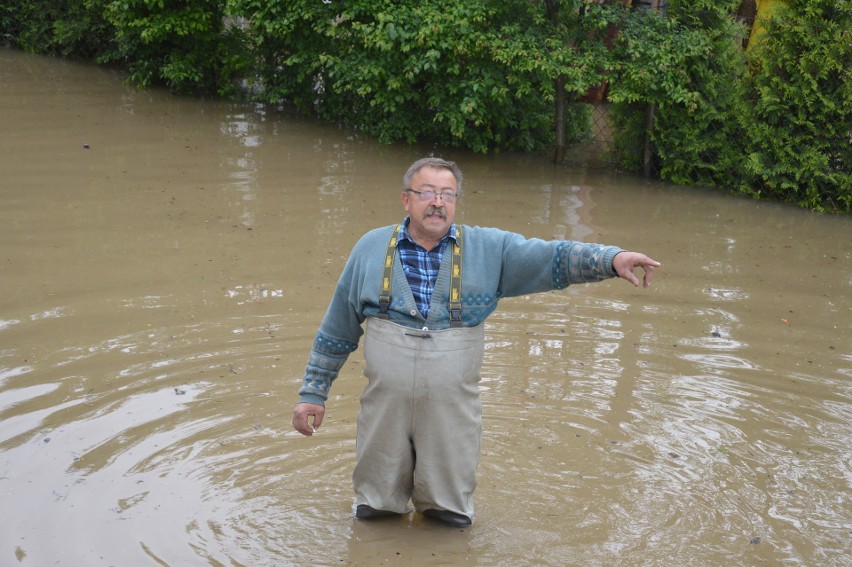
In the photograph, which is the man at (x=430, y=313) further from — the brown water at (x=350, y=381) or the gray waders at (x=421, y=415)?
the brown water at (x=350, y=381)

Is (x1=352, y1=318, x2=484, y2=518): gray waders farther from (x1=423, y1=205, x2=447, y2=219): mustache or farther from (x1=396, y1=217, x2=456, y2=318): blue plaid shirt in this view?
(x1=423, y1=205, x2=447, y2=219): mustache

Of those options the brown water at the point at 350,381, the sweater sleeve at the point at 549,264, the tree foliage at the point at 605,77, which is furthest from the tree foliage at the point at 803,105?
the sweater sleeve at the point at 549,264

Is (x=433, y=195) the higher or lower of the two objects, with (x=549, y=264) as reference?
higher

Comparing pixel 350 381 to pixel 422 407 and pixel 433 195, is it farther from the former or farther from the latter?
pixel 433 195

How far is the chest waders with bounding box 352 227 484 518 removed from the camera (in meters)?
4.37

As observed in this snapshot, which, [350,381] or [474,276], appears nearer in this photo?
[474,276]

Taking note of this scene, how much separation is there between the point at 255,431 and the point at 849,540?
314 cm

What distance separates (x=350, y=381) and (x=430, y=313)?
2.34 meters

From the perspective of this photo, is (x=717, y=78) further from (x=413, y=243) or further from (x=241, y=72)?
(x=413, y=243)

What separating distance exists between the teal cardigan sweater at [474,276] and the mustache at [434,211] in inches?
7.3

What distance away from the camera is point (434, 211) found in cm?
440

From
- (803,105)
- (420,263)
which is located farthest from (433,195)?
(803,105)

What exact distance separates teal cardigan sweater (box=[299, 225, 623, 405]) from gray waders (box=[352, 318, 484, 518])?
0.29 ft

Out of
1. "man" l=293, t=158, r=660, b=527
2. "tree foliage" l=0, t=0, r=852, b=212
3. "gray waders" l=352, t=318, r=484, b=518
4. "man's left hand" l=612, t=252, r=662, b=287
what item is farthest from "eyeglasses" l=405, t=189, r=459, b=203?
"tree foliage" l=0, t=0, r=852, b=212
